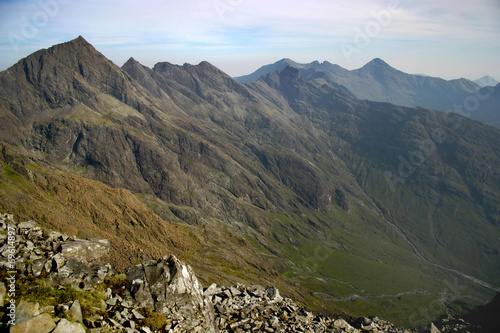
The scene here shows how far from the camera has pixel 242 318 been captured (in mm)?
32469

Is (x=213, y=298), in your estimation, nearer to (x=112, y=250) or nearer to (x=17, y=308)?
Answer: (x=17, y=308)

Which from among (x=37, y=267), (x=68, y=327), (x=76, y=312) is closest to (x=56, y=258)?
(x=37, y=267)

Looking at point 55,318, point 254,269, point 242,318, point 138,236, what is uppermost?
point 55,318

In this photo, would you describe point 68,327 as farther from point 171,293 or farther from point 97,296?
point 171,293

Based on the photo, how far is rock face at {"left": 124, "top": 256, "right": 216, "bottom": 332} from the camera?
26266mm

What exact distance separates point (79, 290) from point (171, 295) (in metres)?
8.11

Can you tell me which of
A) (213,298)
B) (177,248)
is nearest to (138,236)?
(177,248)

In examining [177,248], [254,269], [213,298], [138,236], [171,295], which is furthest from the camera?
[254,269]

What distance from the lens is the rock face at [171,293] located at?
26.3 m

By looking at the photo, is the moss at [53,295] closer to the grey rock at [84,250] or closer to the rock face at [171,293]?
the rock face at [171,293]

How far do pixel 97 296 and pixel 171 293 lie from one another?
6.88 metres

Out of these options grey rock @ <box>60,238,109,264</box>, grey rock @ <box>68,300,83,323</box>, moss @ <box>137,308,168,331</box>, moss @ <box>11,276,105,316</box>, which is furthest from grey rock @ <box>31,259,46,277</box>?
moss @ <box>137,308,168,331</box>

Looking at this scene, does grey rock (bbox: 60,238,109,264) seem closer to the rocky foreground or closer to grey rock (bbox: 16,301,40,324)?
the rocky foreground

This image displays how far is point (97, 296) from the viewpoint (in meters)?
23.2
